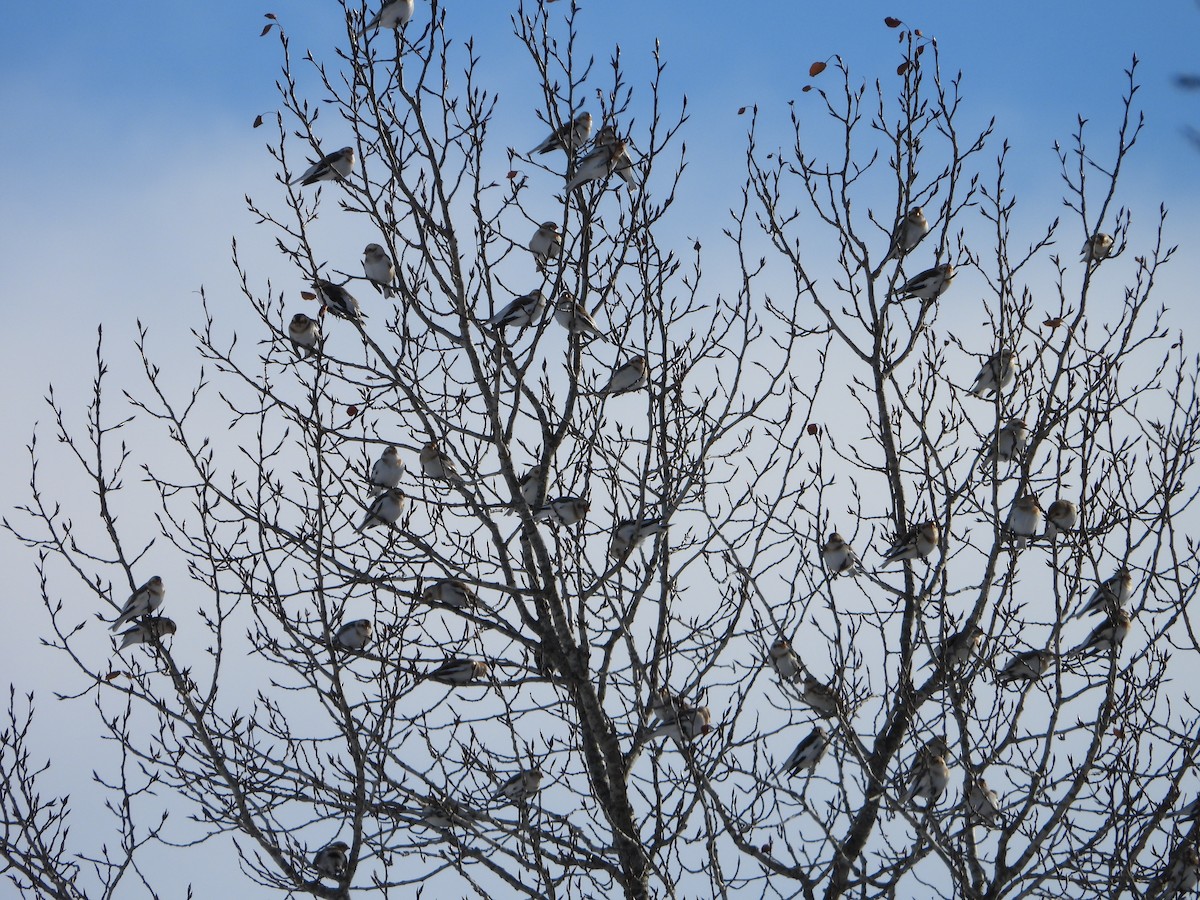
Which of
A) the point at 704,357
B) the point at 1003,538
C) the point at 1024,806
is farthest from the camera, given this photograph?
the point at 704,357

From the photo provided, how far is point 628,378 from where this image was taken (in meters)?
8.77

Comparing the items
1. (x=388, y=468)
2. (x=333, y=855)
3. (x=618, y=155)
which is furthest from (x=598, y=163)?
(x=333, y=855)

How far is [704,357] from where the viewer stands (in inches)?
343

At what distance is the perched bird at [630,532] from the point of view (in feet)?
26.5

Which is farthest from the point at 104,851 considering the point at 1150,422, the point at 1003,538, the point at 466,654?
the point at 1150,422

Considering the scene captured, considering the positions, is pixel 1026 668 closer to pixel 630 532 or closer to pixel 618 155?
pixel 630 532

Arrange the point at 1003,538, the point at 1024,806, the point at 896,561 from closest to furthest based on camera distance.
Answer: the point at 1024,806 → the point at 1003,538 → the point at 896,561

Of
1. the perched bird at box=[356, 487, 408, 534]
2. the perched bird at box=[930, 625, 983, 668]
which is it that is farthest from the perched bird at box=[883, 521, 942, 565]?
the perched bird at box=[356, 487, 408, 534]

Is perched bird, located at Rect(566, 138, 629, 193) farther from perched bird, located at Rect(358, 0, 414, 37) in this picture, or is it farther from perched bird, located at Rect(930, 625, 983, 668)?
perched bird, located at Rect(930, 625, 983, 668)

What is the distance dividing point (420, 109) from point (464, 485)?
7.12 ft

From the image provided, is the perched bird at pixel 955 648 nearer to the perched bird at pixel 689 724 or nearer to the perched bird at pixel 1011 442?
the perched bird at pixel 1011 442

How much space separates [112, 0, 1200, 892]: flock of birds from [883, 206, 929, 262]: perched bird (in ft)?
0.04

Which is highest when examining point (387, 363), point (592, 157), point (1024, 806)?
point (592, 157)

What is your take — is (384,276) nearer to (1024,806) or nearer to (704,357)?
(704,357)
